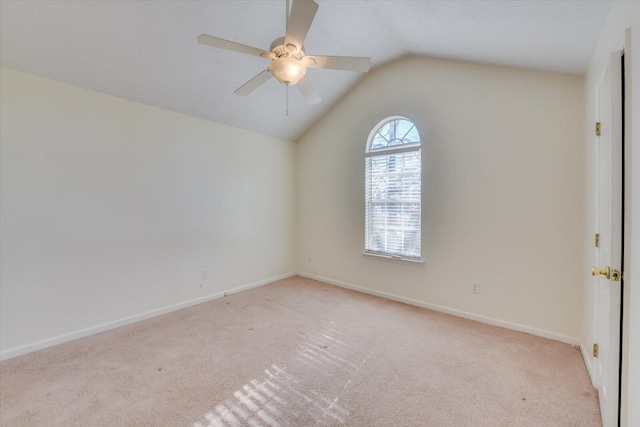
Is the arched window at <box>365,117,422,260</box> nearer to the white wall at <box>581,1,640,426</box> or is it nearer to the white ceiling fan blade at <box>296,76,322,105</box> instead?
the white ceiling fan blade at <box>296,76,322,105</box>

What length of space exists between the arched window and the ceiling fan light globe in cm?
201

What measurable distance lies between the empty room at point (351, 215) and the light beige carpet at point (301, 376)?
0.02m

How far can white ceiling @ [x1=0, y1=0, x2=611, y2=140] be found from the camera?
184 centimetres

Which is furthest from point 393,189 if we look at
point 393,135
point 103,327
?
point 103,327

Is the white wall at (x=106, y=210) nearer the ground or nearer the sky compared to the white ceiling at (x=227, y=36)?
nearer the ground

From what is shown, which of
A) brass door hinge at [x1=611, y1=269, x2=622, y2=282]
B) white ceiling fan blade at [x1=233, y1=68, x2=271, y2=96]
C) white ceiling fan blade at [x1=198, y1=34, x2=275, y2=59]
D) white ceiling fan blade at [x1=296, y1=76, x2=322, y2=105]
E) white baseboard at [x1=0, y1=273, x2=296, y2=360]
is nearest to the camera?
brass door hinge at [x1=611, y1=269, x2=622, y2=282]

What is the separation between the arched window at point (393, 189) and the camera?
333 cm

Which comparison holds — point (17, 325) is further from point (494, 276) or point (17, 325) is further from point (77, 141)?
point (494, 276)

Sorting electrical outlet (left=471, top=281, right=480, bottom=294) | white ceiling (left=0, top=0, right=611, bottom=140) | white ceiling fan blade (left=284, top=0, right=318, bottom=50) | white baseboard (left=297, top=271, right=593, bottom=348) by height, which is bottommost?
white baseboard (left=297, top=271, right=593, bottom=348)

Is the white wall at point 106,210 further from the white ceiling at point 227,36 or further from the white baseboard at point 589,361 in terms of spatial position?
the white baseboard at point 589,361

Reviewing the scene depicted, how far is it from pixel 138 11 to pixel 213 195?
6.48 feet

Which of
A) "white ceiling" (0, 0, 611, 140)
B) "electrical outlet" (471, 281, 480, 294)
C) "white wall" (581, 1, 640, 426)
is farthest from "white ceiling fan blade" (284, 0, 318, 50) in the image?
"electrical outlet" (471, 281, 480, 294)

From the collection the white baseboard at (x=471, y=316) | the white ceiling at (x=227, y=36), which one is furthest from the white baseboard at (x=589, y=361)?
the white ceiling at (x=227, y=36)

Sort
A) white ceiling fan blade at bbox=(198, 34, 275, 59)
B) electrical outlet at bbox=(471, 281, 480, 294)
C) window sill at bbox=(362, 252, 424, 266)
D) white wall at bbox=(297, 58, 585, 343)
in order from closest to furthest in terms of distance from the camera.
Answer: white ceiling fan blade at bbox=(198, 34, 275, 59) → white wall at bbox=(297, 58, 585, 343) → electrical outlet at bbox=(471, 281, 480, 294) → window sill at bbox=(362, 252, 424, 266)
